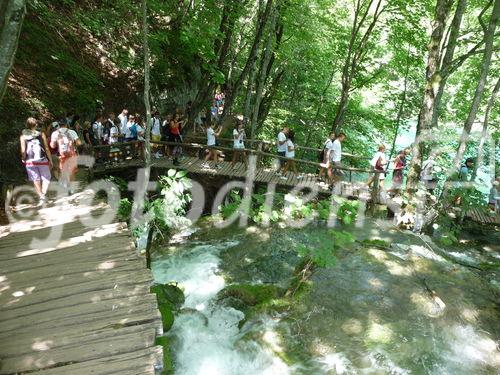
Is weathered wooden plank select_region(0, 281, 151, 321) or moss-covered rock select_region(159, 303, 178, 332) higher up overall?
weathered wooden plank select_region(0, 281, 151, 321)

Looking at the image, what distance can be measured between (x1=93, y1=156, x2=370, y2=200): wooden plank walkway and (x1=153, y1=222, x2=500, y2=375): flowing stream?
11.3ft

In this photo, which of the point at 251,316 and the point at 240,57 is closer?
the point at 251,316

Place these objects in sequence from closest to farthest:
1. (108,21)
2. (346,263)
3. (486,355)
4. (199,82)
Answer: (486,355) → (346,263) → (108,21) → (199,82)

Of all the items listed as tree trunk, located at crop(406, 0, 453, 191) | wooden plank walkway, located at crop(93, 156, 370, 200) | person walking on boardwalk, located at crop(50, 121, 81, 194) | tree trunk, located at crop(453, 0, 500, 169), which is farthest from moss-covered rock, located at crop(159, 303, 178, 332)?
tree trunk, located at crop(453, 0, 500, 169)

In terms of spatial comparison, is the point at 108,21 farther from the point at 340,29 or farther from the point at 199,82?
the point at 340,29

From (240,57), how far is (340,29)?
820 centimetres

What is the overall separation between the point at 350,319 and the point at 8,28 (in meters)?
6.64

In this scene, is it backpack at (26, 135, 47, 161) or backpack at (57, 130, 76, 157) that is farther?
backpack at (57, 130, 76, 157)

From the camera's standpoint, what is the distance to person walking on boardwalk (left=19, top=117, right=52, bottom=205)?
8070 mm

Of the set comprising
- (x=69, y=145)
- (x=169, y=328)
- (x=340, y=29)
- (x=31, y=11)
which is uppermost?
(x=340, y=29)

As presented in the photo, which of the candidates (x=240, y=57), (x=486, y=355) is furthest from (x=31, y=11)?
(x=486, y=355)

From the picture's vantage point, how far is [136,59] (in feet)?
57.2

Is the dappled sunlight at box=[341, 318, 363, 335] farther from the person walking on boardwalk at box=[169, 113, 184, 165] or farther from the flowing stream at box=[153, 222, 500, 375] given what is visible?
the person walking on boardwalk at box=[169, 113, 184, 165]

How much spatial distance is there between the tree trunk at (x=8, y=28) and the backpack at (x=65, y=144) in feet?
17.6
